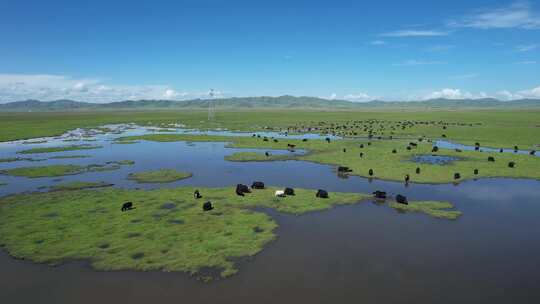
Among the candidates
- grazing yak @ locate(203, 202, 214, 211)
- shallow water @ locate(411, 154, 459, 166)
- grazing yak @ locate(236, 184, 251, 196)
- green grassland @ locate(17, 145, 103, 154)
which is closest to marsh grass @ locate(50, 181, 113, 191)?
grazing yak @ locate(236, 184, 251, 196)

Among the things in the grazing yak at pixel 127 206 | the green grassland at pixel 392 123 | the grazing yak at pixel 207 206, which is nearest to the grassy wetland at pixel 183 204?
the grazing yak at pixel 207 206

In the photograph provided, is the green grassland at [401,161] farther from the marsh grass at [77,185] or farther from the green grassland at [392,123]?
the marsh grass at [77,185]

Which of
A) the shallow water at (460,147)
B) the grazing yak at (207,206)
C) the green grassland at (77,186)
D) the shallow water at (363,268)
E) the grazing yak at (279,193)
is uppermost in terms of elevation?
the shallow water at (460,147)

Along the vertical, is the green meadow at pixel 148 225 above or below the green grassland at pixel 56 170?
below

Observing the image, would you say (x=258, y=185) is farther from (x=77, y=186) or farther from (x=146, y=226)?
(x=77, y=186)

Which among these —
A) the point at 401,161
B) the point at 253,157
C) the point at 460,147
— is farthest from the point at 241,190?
the point at 460,147

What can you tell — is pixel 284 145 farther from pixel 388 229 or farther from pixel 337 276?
pixel 337 276

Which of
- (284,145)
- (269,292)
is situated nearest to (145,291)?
(269,292)
